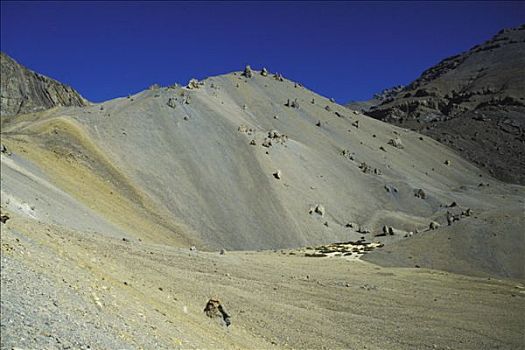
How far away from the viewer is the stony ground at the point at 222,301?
28.0 ft

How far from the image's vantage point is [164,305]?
1290 cm

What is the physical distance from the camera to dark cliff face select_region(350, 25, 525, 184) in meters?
68.7

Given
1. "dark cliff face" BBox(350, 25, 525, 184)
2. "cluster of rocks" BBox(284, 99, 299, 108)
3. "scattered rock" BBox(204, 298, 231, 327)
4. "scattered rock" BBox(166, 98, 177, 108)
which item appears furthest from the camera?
"dark cliff face" BBox(350, 25, 525, 184)

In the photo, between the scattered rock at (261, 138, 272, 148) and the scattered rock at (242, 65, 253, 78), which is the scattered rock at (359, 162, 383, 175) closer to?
the scattered rock at (261, 138, 272, 148)

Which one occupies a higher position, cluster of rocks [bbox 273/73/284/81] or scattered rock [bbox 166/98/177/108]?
cluster of rocks [bbox 273/73/284/81]

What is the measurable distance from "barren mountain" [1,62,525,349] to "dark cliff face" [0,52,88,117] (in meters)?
47.0

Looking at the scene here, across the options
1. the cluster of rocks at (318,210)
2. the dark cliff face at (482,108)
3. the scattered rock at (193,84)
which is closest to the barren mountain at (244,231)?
the cluster of rocks at (318,210)

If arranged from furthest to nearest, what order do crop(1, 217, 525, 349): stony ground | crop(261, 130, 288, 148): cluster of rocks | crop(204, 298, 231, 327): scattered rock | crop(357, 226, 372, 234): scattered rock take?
1. crop(261, 130, 288, 148): cluster of rocks
2. crop(357, 226, 372, 234): scattered rock
3. crop(204, 298, 231, 327): scattered rock
4. crop(1, 217, 525, 349): stony ground

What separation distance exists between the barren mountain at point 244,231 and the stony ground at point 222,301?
0.07m

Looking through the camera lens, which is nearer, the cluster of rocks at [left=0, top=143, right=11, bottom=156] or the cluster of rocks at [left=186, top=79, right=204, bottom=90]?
the cluster of rocks at [left=0, top=143, right=11, bottom=156]

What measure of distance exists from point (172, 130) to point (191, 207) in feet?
35.1

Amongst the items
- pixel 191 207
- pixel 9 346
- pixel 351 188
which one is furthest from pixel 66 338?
pixel 351 188

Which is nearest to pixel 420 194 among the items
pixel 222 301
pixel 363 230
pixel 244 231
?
pixel 363 230

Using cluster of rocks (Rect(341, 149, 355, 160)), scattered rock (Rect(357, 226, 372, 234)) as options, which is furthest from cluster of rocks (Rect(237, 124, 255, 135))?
scattered rock (Rect(357, 226, 372, 234))
